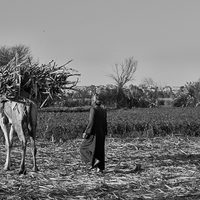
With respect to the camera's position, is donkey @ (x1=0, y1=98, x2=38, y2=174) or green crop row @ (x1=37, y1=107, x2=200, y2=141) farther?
green crop row @ (x1=37, y1=107, x2=200, y2=141)

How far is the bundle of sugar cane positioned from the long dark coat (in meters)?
0.86

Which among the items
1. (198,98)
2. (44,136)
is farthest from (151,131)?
(198,98)

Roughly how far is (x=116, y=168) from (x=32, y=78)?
2.81m

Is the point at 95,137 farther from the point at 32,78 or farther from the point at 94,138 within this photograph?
the point at 32,78

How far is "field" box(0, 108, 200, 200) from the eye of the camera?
810cm

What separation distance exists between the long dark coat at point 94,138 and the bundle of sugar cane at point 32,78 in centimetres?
86

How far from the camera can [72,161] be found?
11.5 meters

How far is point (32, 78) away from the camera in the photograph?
32.9 feet

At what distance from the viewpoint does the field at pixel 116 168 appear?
8.10m

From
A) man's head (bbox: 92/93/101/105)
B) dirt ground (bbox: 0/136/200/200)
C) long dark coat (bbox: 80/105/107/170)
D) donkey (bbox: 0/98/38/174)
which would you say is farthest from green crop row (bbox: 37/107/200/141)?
donkey (bbox: 0/98/38/174)

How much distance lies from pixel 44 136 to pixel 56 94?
600cm

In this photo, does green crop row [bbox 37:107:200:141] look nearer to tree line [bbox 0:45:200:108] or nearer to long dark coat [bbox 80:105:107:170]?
long dark coat [bbox 80:105:107:170]

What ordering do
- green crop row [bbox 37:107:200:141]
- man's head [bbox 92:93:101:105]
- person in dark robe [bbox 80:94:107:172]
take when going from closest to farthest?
person in dark robe [bbox 80:94:107:172], man's head [bbox 92:93:101:105], green crop row [bbox 37:107:200:141]

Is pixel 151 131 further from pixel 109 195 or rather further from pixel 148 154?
pixel 109 195
